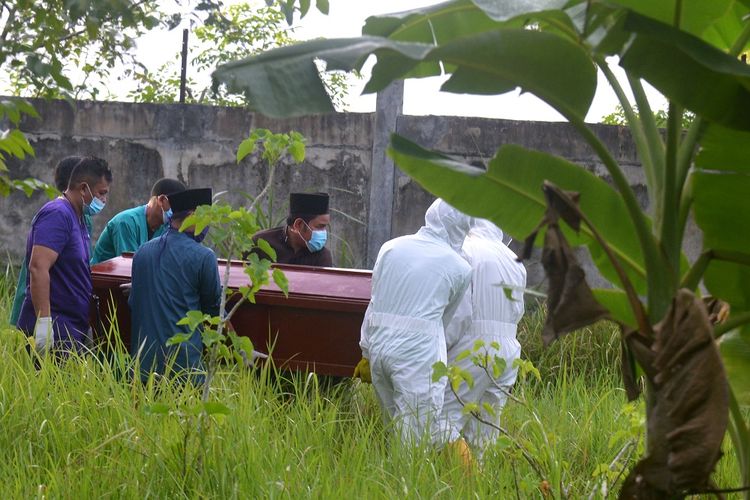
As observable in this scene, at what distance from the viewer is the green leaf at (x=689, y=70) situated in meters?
1.89

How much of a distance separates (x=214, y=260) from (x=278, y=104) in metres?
3.70

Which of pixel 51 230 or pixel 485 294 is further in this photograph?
pixel 485 294

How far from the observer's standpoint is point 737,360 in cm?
271

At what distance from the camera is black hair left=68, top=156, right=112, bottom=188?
584 cm

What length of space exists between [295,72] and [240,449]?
243 cm

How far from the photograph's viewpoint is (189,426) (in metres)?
3.82

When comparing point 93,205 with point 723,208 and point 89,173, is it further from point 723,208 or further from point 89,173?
point 723,208

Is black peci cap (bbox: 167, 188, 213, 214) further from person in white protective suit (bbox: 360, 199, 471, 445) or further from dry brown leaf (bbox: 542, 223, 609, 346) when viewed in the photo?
dry brown leaf (bbox: 542, 223, 609, 346)

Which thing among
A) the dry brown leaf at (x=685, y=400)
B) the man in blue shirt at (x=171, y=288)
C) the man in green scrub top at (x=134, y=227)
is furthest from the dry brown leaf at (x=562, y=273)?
the man in green scrub top at (x=134, y=227)

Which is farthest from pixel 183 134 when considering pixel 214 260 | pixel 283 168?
pixel 214 260

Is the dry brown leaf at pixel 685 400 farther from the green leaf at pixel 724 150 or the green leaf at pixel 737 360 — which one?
the green leaf at pixel 737 360

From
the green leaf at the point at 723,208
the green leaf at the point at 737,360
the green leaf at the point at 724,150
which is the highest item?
the green leaf at the point at 724,150

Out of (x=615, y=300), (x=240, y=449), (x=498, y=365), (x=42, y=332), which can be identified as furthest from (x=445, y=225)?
(x=615, y=300)

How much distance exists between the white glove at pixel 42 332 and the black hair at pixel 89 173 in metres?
0.83
